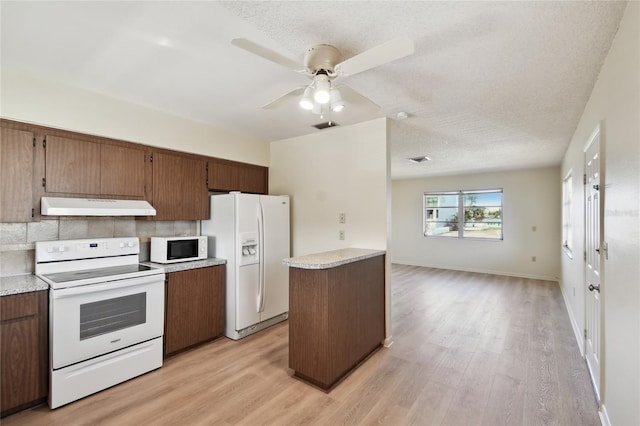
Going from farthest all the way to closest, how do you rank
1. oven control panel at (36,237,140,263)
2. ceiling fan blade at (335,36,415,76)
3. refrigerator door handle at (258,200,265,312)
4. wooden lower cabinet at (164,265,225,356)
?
1. refrigerator door handle at (258,200,265,312)
2. wooden lower cabinet at (164,265,225,356)
3. oven control panel at (36,237,140,263)
4. ceiling fan blade at (335,36,415,76)

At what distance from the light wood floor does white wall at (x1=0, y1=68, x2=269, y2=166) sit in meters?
2.24

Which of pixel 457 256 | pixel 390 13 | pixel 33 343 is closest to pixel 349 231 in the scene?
pixel 390 13

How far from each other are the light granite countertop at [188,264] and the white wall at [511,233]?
615 centimetres

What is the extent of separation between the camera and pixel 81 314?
90.3 inches

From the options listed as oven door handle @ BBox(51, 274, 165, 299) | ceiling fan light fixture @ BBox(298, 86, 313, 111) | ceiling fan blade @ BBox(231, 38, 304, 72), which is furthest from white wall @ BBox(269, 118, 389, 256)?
oven door handle @ BBox(51, 274, 165, 299)

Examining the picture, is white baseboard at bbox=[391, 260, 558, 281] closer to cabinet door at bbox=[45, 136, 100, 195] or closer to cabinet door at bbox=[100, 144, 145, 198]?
cabinet door at bbox=[100, 144, 145, 198]

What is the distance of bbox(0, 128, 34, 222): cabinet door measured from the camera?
227 cm

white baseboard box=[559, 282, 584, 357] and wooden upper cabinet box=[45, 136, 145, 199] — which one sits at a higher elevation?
wooden upper cabinet box=[45, 136, 145, 199]

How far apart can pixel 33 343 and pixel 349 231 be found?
2.92 meters

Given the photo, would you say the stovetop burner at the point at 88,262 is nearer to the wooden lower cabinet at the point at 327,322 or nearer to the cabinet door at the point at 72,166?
the cabinet door at the point at 72,166

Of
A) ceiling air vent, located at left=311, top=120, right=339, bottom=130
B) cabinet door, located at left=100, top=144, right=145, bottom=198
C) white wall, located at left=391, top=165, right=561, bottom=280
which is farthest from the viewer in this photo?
white wall, located at left=391, top=165, right=561, bottom=280

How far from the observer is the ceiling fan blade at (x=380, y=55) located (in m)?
1.40

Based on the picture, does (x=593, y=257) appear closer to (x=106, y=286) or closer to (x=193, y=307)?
(x=193, y=307)

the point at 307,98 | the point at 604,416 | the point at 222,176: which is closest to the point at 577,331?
the point at 604,416
